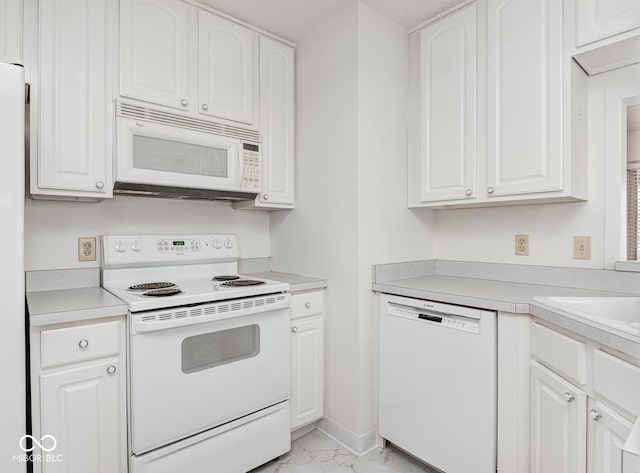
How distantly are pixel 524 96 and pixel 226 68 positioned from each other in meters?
1.56

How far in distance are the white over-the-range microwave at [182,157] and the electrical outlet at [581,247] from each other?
5.61 feet

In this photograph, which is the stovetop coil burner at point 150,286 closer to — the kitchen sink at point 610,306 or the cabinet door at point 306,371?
the cabinet door at point 306,371

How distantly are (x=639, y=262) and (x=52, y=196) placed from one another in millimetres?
2633

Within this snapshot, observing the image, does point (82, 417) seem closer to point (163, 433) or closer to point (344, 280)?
point (163, 433)

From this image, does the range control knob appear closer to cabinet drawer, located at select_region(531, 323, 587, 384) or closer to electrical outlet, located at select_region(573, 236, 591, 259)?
cabinet drawer, located at select_region(531, 323, 587, 384)

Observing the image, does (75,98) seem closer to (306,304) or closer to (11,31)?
(11,31)

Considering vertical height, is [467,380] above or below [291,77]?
below

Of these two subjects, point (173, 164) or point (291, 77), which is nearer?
point (173, 164)

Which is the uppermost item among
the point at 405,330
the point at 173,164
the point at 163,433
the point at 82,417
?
the point at 173,164

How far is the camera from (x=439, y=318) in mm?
1713

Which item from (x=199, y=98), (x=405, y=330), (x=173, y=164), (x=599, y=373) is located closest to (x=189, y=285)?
(x=173, y=164)

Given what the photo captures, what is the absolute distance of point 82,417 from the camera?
1385 millimetres

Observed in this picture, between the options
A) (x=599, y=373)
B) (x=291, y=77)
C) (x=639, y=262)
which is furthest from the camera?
(x=291, y=77)

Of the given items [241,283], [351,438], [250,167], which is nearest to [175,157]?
[250,167]
